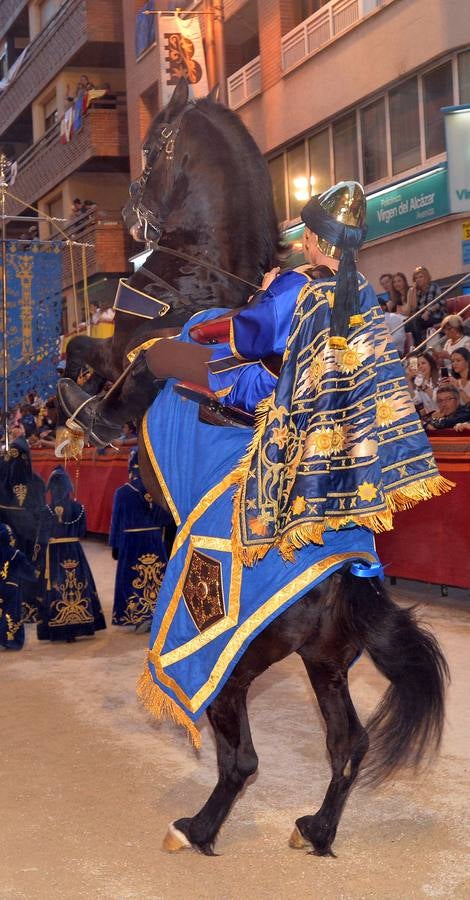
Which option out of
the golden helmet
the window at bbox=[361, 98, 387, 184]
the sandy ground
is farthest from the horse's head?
the window at bbox=[361, 98, 387, 184]

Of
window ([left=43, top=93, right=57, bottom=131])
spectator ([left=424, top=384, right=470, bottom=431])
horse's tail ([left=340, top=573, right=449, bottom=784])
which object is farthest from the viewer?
window ([left=43, top=93, right=57, bottom=131])

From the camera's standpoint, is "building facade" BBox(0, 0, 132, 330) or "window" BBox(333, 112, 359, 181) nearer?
"window" BBox(333, 112, 359, 181)

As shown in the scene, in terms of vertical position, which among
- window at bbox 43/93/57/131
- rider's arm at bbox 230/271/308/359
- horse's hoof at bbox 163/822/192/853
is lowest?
horse's hoof at bbox 163/822/192/853

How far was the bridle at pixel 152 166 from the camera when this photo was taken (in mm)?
4859

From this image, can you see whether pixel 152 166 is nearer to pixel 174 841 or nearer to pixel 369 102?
pixel 174 841

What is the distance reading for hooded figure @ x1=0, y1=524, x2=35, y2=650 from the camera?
8.06m

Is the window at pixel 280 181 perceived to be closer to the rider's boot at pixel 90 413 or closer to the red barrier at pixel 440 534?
the red barrier at pixel 440 534

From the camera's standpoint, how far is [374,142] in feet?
55.3

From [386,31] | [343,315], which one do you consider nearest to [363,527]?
[343,315]

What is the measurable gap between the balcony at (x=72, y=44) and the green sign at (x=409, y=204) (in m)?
13.5

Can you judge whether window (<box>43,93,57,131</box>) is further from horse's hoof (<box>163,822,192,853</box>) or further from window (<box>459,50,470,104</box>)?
horse's hoof (<box>163,822,192,853</box>)

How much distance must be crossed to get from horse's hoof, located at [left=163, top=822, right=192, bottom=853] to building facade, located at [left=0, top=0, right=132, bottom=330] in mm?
19827

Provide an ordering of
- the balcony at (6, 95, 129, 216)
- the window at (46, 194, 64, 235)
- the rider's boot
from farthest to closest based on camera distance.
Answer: the window at (46, 194, 64, 235) < the balcony at (6, 95, 129, 216) < the rider's boot

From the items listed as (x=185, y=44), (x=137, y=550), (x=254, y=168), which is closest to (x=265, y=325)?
(x=254, y=168)
